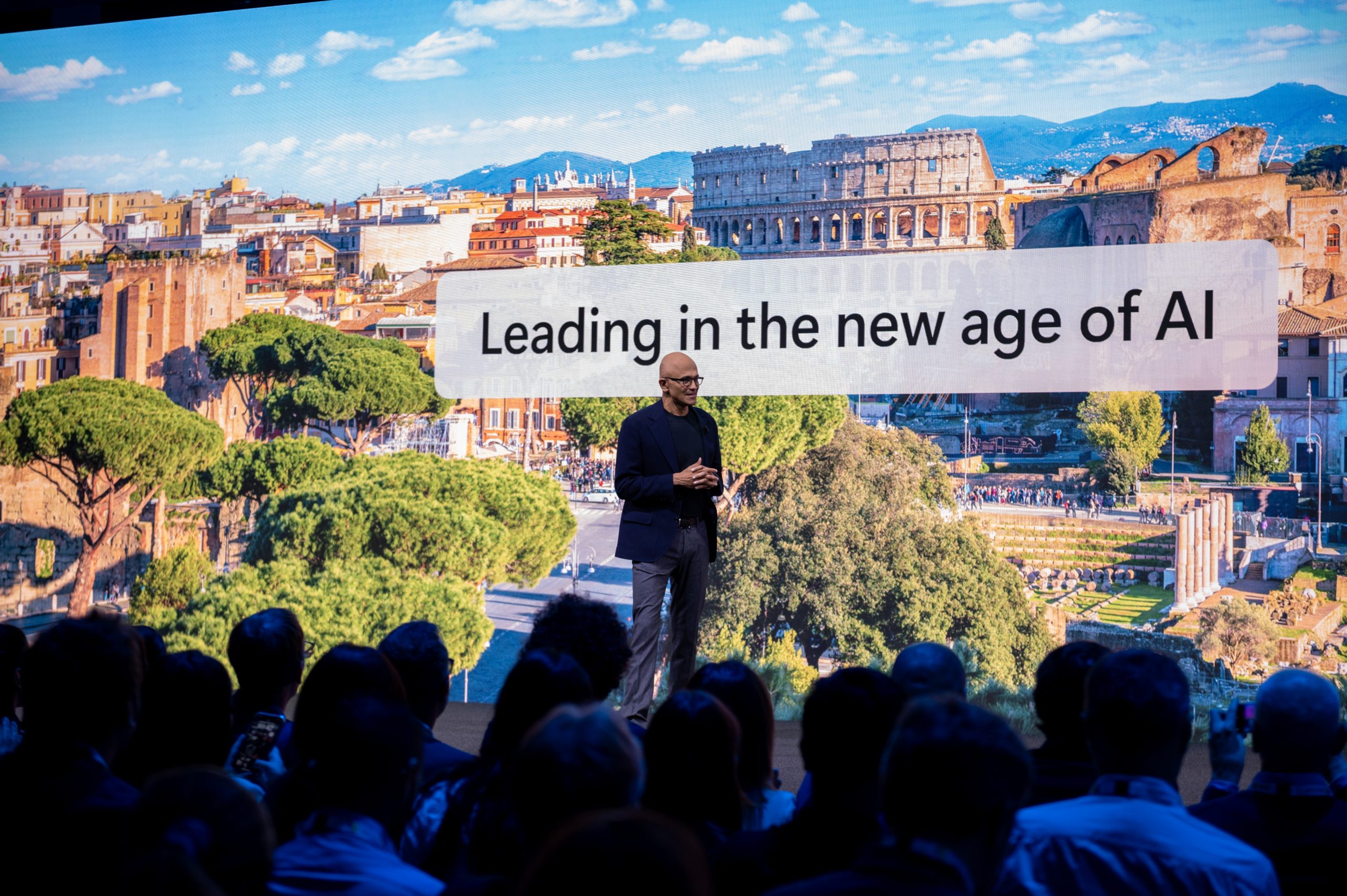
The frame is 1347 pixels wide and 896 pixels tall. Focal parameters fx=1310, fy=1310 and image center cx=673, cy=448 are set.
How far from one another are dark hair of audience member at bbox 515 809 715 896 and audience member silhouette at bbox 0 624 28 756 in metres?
2.44

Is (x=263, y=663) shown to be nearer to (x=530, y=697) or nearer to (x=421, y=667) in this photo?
(x=421, y=667)

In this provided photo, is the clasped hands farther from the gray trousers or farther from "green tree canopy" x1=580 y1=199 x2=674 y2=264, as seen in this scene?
"green tree canopy" x1=580 y1=199 x2=674 y2=264

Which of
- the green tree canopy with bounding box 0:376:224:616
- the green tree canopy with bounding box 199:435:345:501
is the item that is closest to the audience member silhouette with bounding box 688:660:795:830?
the green tree canopy with bounding box 199:435:345:501

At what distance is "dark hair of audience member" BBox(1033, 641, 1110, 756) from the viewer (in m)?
2.74

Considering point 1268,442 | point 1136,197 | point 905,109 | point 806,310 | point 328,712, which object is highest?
point 905,109

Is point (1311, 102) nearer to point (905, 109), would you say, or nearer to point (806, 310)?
point (905, 109)

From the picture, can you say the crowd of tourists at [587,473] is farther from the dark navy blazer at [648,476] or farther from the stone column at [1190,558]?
the stone column at [1190,558]

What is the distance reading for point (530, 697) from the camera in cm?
242

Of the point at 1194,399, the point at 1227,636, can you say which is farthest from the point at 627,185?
the point at 1227,636

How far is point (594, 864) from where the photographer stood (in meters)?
1.18

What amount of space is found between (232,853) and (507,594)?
20.9 ft

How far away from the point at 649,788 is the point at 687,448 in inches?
120

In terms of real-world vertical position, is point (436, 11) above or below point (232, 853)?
above

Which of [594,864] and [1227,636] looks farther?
[1227,636]
